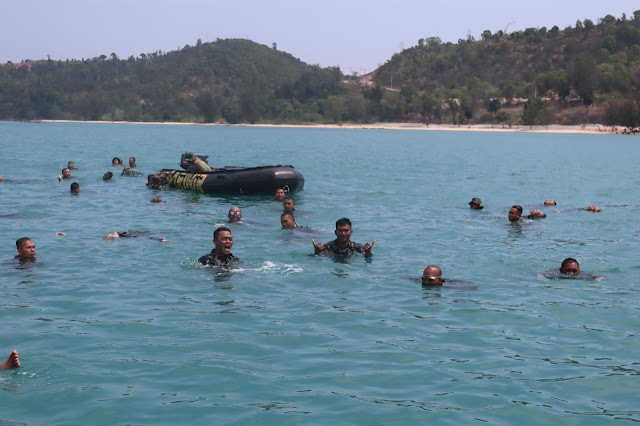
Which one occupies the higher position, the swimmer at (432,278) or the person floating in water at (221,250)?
the person floating in water at (221,250)

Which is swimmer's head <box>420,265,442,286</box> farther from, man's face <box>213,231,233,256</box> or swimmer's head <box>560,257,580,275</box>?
man's face <box>213,231,233,256</box>

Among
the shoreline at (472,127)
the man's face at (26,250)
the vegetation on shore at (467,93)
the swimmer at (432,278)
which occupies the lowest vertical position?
the swimmer at (432,278)

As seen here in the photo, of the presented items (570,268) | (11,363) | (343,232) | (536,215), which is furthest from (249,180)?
(11,363)

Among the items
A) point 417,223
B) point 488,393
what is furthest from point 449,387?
point 417,223

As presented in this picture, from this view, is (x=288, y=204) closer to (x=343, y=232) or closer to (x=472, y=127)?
(x=343, y=232)

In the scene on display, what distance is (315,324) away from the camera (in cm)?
1042

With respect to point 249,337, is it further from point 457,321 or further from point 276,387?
point 457,321

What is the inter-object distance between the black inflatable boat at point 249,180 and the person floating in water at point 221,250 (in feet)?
38.2

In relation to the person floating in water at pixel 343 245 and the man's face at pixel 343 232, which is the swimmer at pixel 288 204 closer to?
the person floating in water at pixel 343 245

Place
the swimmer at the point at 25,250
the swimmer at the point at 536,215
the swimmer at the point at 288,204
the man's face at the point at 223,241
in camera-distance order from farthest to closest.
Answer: the swimmer at the point at 536,215 < the swimmer at the point at 288,204 < the swimmer at the point at 25,250 < the man's face at the point at 223,241

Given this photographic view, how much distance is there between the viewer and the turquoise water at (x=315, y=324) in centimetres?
765

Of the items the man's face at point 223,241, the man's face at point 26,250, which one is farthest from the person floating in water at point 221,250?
the man's face at point 26,250

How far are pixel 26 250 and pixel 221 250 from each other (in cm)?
397

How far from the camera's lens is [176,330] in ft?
32.8
